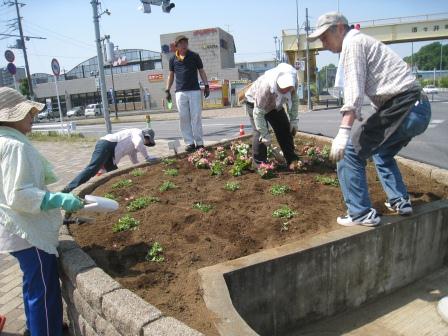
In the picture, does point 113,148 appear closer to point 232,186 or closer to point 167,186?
point 167,186

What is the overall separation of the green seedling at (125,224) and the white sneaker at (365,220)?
1.93 metres

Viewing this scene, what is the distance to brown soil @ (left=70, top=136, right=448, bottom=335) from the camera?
2846 mm

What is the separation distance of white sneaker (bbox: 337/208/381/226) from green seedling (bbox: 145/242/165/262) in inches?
63.7

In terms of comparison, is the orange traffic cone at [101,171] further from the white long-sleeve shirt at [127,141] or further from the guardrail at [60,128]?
the guardrail at [60,128]

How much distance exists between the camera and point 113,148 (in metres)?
5.99

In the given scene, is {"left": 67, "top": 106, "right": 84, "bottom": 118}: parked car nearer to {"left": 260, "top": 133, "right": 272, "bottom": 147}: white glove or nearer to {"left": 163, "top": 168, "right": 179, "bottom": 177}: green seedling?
{"left": 163, "top": 168, "right": 179, "bottom": 177}: green seedling

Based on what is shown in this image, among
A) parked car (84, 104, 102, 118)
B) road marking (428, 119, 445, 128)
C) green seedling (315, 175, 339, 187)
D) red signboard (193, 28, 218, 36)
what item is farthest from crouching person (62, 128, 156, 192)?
parked car (84, 104, 102, 118)

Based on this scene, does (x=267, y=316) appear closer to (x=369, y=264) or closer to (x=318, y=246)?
(x=318, y=246)

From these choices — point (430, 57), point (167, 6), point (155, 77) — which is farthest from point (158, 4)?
point (430, 57)

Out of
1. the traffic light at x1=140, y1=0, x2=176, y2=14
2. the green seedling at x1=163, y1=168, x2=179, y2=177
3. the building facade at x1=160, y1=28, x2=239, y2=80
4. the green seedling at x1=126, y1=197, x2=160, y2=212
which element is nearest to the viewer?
the green seedling at x1=126, y1=197, x2=160, y2=212

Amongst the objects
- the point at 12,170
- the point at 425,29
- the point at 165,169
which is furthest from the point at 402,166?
the point at 425,29

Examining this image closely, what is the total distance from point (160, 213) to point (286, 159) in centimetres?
228

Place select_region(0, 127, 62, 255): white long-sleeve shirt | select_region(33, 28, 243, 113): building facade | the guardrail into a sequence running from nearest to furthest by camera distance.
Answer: select_region(0, 127, 62, 255): white long-sleeve shirt
the guardrail
select_region(33, 28, 243, 113): building facade

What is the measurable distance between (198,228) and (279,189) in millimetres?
1232
